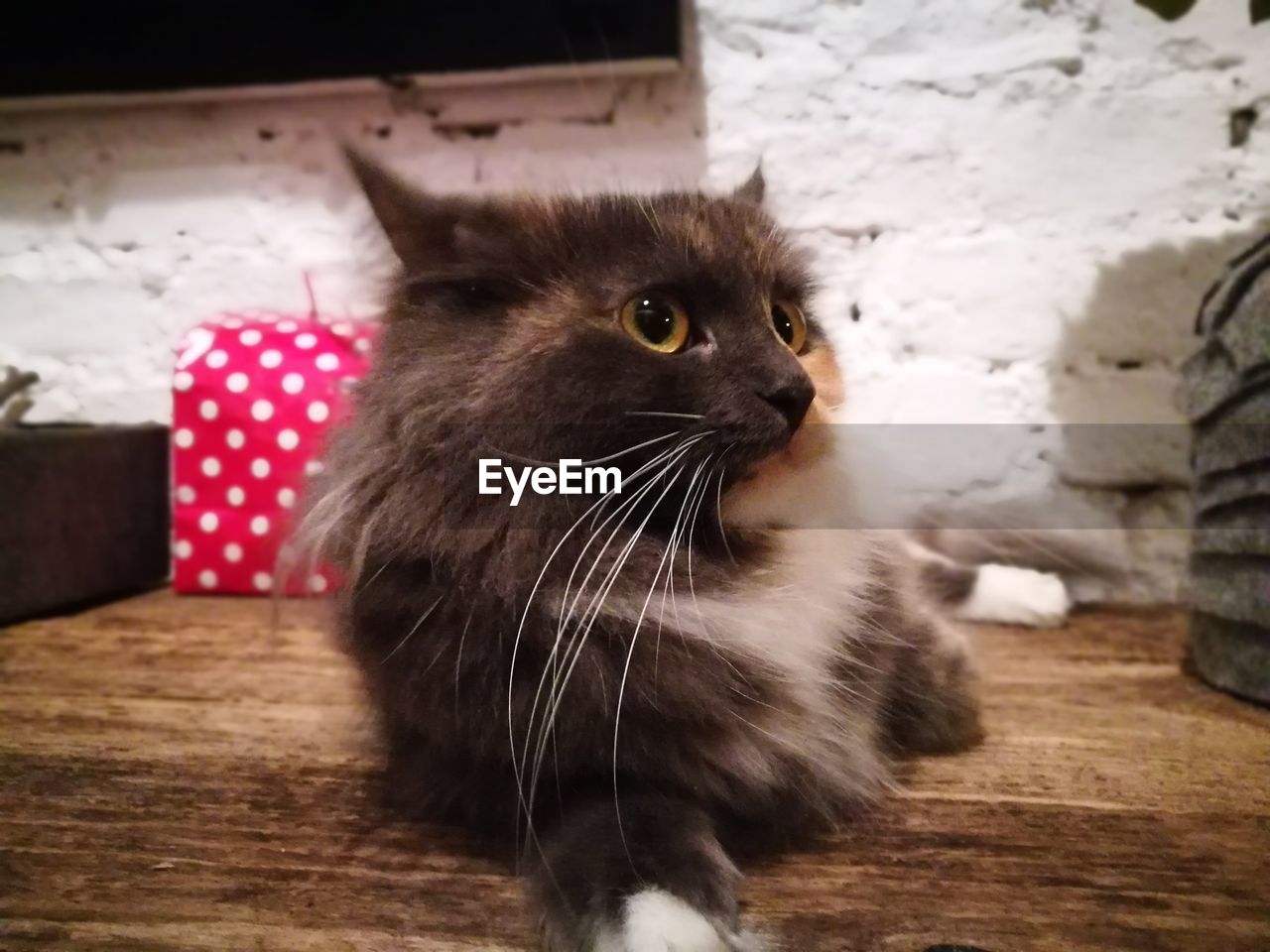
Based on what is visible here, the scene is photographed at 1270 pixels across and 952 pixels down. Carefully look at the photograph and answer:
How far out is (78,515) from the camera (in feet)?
5.14

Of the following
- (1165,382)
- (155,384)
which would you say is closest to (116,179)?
(155,384)

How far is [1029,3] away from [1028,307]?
552mm

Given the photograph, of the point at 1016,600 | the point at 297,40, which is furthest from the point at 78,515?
the point at 1016,600

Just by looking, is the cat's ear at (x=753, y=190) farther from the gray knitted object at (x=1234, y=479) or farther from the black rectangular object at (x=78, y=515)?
the black rectangular object at (x=78, y=515)

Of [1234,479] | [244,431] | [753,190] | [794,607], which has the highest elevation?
[753,190]

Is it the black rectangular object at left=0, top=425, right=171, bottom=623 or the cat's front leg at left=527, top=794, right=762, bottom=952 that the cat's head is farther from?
the black rectangular object at left=0, top=425, right=171, bottom=623

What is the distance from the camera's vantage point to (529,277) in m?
0.70

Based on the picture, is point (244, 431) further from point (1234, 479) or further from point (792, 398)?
point (1234, 479)

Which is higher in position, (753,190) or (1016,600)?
(753,190)

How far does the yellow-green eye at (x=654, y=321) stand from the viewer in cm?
68

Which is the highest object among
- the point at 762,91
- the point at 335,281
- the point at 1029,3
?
the point at 1029,3

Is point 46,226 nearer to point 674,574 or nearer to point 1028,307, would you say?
point 674,574

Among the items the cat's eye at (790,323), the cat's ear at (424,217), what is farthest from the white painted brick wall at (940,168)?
the cat's ear at (424,217)

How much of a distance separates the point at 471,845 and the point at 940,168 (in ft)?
4.76
